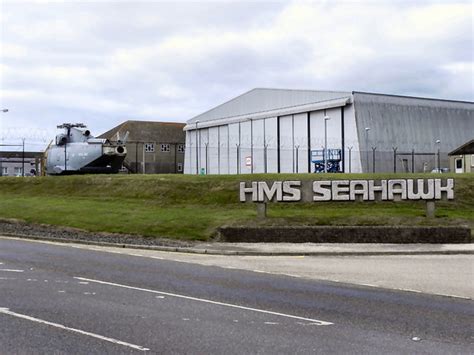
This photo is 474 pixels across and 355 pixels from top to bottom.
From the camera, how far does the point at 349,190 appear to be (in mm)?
23359

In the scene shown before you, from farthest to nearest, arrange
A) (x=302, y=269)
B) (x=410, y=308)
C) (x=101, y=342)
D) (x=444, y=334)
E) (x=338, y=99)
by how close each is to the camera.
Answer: (x=338, y=99) < (x=302, y=269) < (x=410, y=308) < (x=444, y=334) < (x=101, y=342)

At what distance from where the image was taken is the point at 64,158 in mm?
42594

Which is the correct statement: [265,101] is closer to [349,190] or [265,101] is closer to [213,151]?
[213,151]

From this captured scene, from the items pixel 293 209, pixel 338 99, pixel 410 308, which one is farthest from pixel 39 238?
pixel 338 99

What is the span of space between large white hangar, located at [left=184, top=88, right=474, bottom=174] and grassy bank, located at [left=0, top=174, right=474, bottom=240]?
23.8 meters

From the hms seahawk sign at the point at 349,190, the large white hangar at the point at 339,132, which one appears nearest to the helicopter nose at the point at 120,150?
the large white hangar at the point at 339,132

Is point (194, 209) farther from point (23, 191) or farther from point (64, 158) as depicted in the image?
point (64, 158)

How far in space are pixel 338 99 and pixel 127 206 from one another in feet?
132

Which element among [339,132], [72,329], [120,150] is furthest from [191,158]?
[72,329]

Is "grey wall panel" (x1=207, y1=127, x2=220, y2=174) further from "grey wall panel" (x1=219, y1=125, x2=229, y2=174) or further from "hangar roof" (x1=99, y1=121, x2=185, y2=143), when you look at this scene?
"hangar roof" (x1=99, y1=121, x2=185, y2=143)

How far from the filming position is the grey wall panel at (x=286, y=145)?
Answer: 6669 centimetres

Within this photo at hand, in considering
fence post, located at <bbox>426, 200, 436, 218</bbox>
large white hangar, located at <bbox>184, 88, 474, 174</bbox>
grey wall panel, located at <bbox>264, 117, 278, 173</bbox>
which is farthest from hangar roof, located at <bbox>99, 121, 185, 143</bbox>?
fence post, located at <bbox>426, 200, 436, 218</bbox>

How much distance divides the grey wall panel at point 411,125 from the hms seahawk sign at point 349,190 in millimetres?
38832

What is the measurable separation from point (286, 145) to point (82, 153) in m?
32.4
